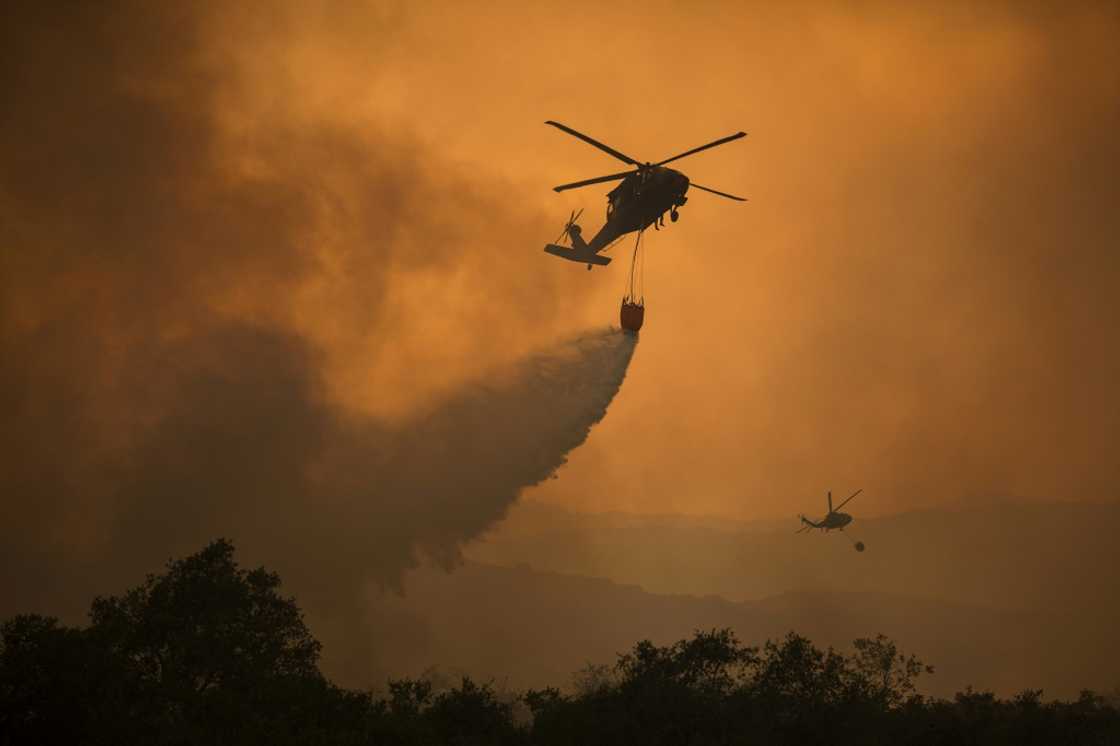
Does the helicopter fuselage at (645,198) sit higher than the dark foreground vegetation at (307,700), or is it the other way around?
the helicopter fuselage at (645,198)

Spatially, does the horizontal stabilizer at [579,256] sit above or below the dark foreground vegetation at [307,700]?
above

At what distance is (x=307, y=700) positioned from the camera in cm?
3925

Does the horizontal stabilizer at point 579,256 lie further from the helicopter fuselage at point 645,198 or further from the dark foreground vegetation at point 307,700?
the dark foreground vegetation at point 307,700

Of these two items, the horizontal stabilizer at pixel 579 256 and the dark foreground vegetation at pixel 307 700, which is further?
the horizontal stabilizer at pixel 579 256

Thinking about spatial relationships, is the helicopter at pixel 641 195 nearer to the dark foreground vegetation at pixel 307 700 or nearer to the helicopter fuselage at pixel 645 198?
the helicopter fuselage at pixel 645 198

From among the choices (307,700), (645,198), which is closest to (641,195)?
(645,198)

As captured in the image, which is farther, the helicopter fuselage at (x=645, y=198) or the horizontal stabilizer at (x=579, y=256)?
the horizontal stabilizer at (x=579, y=256)

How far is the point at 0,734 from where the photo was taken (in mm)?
34281

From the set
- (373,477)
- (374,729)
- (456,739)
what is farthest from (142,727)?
(373,477)

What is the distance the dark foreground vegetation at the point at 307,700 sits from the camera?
3578 centimetres

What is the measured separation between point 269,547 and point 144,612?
8543cm

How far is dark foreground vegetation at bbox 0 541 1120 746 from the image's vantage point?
35.8 meters

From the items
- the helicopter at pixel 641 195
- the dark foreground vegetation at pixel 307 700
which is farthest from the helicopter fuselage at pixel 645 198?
the dark foreground vegetation at pixel 307 700

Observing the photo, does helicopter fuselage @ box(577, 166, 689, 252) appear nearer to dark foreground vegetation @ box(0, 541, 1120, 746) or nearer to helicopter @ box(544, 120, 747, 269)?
helicopter @ box(544, 120, 747, 269)
